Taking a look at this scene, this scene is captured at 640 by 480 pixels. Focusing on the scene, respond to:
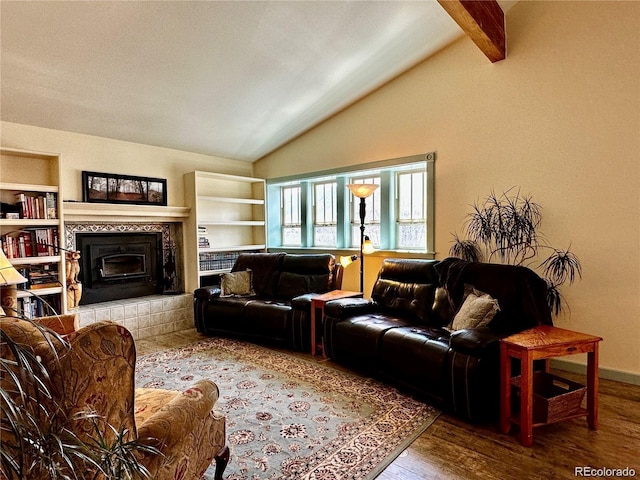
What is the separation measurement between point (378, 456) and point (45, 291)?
11.9 ft

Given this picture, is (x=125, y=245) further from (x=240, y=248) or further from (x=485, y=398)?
(x=485, y=398)

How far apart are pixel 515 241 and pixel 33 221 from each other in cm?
481

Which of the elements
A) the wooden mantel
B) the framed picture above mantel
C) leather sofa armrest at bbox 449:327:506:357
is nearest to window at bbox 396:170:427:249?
leather sofa armrest at bbox 449:327:506:357

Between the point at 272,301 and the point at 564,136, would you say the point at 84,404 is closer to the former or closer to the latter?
the point at 272,301

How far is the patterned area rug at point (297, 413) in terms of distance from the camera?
2.05 m

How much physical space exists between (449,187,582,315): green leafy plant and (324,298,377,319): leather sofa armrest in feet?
3.98

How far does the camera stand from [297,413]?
8.56ft

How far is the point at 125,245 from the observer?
479cm

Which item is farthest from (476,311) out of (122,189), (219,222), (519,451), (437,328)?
(122,189)

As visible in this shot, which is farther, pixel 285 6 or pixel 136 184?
pixel 136 184

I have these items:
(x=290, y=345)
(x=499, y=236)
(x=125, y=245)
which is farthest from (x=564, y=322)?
(x=125, y=245)

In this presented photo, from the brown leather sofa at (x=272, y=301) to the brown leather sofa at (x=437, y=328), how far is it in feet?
1.59

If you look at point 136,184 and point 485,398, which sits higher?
point 136,184

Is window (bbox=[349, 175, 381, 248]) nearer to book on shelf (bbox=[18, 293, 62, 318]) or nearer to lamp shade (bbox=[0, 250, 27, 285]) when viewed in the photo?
book on shelf (bbox=[18, 293, 62, 318])
